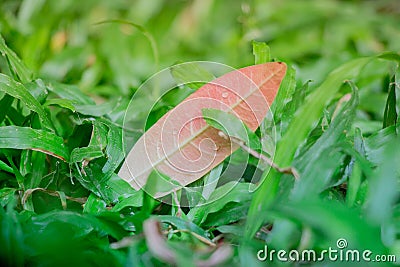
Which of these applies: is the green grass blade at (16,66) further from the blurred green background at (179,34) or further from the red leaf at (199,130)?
the blurred green background at (179,34)

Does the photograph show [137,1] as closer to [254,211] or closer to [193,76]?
[193,76]

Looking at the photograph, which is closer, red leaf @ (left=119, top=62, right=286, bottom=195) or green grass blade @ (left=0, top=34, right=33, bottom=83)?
red leaf @ (left=119, top=62, right=286, bottom=195)

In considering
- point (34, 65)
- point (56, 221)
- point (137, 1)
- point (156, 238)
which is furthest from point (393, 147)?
point (137, 1)

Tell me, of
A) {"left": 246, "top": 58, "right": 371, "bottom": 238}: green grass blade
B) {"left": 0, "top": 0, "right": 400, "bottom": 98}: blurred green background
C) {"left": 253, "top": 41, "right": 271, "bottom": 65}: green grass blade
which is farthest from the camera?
{"left": 0, "top": 0, "right": 400, "bottom": 98}: blurred green background

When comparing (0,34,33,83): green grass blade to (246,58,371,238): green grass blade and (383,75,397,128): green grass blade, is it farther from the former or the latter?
(383,75,397,128): green grass blade

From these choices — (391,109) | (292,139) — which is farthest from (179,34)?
(292,139)

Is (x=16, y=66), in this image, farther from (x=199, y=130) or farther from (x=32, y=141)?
(x=199, y=130)

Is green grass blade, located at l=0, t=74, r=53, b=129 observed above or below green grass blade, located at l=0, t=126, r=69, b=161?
above

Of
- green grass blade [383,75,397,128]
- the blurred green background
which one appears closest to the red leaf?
green grass blade [383,75,397,128]

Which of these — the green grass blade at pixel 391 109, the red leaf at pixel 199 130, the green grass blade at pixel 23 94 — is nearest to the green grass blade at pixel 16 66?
the green grass blade at pixel 23 94

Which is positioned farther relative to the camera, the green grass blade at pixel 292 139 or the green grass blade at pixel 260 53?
the green grass blade at pixel 260 53
